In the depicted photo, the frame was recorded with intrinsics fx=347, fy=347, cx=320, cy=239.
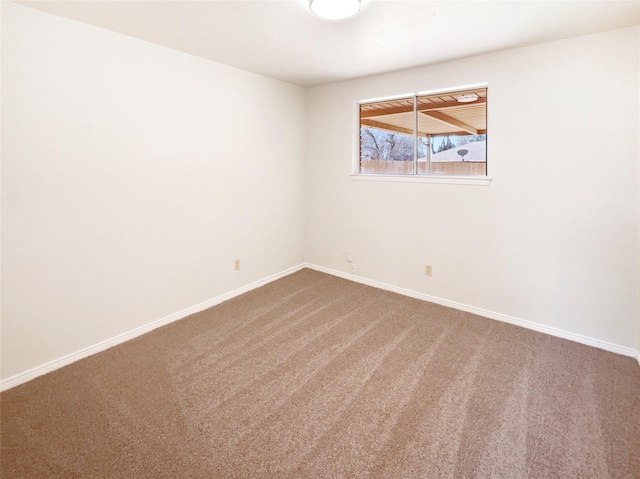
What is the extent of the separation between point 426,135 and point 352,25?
1.50 meters

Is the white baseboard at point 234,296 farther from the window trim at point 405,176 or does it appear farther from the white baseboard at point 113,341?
the window trim at point 405,176

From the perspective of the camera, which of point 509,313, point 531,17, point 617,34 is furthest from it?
point 509,313

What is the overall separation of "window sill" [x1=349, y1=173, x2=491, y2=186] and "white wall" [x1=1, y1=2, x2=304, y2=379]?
1.23 m

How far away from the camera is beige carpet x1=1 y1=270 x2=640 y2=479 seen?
5.46ft

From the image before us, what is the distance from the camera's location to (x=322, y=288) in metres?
3.98

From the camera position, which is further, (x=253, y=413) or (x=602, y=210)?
(x=602, y=210)

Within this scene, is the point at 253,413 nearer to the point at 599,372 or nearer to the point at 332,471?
the point at 332,471

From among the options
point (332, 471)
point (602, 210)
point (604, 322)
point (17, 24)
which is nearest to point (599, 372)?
point (604, 322)

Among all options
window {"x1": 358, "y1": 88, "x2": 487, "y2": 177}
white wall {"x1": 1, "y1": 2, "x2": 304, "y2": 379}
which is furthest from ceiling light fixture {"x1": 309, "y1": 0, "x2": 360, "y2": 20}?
window {"x1": 358, "y1": 88, "x2": 487, "y2": 177}

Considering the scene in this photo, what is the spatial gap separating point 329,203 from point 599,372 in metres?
3.00

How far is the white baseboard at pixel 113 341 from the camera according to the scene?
228 centimetres

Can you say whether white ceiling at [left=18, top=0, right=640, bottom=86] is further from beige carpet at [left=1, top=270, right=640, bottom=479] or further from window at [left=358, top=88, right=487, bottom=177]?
beige carpet at [left=1, top=270, right=640, bottom=479]

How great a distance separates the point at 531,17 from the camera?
89.0 inches

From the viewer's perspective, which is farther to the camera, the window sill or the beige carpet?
the window sill
